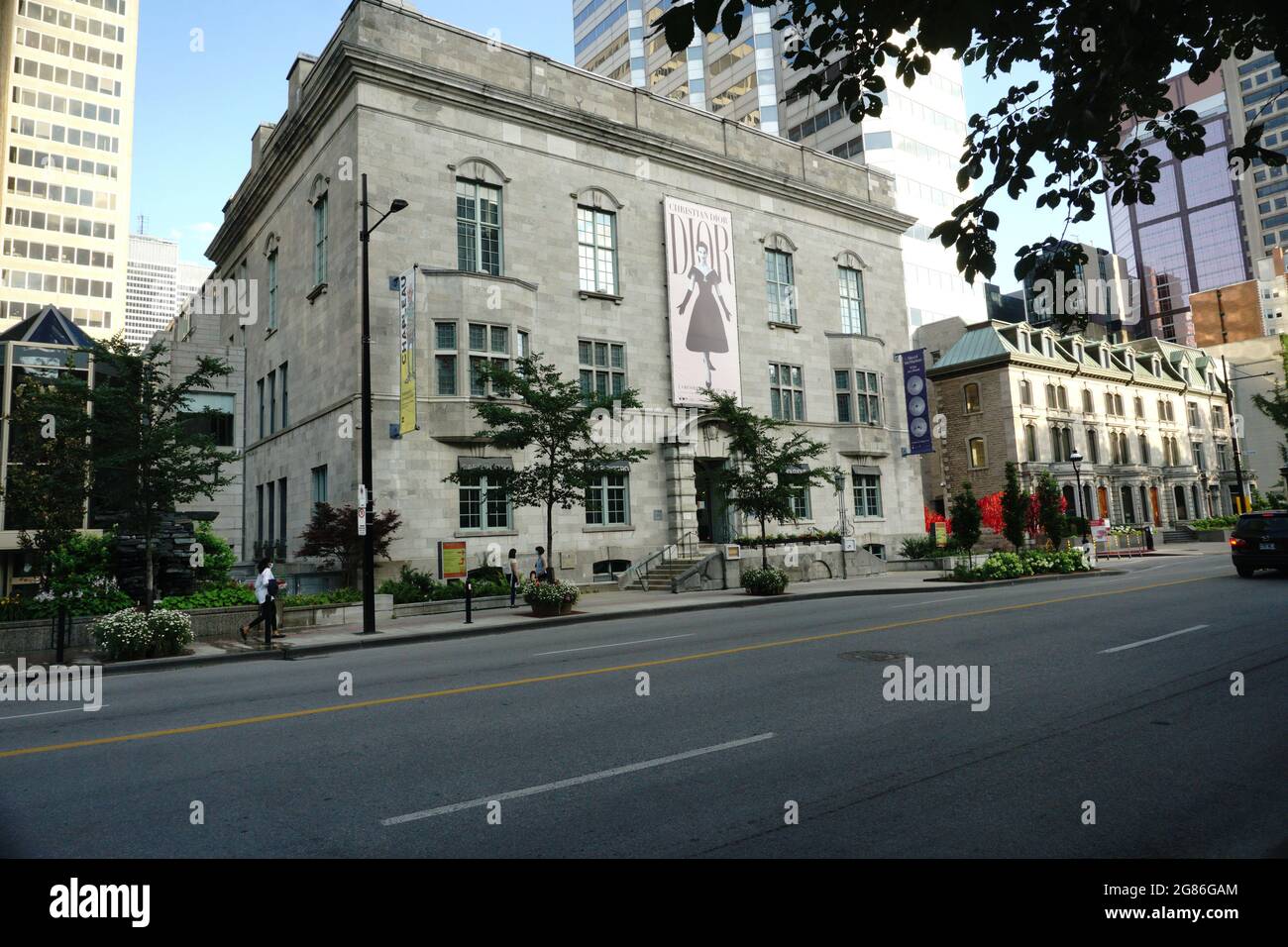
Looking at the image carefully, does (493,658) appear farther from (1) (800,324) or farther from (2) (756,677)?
(1) (800,324)

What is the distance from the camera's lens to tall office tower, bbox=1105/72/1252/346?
162875 millimetres

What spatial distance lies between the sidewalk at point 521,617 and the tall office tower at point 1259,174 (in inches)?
5955

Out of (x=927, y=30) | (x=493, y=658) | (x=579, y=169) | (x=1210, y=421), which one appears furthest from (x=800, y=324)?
(x=1210, y=421)

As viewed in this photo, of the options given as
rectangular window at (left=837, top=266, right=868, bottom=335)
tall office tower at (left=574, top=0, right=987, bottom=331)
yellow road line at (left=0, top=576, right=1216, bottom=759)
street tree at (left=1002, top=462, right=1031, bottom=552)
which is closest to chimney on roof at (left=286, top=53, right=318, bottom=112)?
rectangular window at (left=837, top=266, right=868, bottom=335)

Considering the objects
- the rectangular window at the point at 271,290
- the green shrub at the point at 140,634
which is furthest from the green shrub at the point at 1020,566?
the rectangular window at the point at 271,290

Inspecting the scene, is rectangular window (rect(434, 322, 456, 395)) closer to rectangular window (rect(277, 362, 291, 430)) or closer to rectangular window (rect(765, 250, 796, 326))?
rectangular window (rect(277, 362, 291, 430))

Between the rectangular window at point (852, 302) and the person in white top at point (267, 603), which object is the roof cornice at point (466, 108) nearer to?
the rectangular window at point (852, 302)

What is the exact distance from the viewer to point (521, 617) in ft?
63.4

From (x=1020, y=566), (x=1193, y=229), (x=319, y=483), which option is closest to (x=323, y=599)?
(x=319, y=483)

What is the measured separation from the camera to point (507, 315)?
2666 centimetres

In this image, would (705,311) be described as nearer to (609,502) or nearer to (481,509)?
(609,502)

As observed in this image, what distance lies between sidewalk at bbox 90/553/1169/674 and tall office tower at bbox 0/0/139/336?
77.2 m

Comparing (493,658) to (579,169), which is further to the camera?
(579,169)
